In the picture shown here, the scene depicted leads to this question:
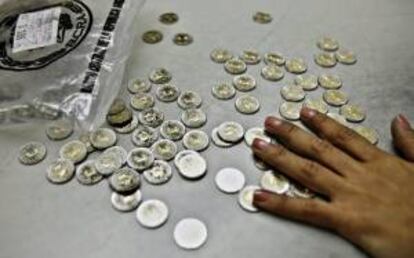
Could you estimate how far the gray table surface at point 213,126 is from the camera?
687 mm

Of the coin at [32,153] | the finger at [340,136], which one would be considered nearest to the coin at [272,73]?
the finger at [340,136]

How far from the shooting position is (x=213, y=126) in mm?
837

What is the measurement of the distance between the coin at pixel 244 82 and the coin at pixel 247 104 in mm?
23

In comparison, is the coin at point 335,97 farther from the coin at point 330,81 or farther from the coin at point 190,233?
the coin at point 190,233

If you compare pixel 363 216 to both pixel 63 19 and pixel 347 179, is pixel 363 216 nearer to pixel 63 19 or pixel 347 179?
pixel 347 179

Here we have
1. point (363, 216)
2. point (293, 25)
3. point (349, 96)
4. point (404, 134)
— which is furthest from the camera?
point (293, 25)

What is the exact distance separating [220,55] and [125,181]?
359 millimetres

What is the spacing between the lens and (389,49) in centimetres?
98

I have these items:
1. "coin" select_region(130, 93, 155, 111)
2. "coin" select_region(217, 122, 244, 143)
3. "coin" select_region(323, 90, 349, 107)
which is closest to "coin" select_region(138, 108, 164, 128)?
"coin" select_region(130, 93, 155, 111)

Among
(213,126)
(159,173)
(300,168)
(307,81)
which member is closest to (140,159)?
(159,173)

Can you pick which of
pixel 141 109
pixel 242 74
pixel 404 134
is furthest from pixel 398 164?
pixel 141 109

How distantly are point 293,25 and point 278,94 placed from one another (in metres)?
0.23

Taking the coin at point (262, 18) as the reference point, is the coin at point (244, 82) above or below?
below

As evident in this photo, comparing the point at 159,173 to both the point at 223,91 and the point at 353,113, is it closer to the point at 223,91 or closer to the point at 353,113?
the point at 223,91
